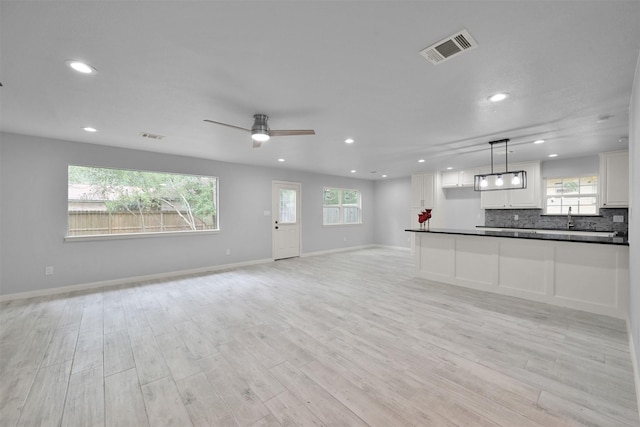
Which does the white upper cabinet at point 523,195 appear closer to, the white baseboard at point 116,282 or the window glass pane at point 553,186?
the window glass pane at point 553,186

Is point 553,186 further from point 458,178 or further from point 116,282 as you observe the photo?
point 116,282

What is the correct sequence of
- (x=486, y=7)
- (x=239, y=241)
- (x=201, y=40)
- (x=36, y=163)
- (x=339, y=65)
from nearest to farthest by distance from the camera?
(x=486, y=7) < (x=201, y=40) < (x=339, y=65) < (x=36, y=163) < (x=239, y=241)

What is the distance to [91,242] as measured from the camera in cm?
453

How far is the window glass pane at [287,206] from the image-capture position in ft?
23.5

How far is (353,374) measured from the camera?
212cm

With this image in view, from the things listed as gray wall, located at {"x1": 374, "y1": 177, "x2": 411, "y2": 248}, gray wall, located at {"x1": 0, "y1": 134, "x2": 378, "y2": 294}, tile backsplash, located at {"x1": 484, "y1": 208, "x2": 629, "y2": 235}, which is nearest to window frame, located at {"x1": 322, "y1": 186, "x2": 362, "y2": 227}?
gray wall, located at {"x1": 374, "y1": 177, "x2": 411, "y2": 248}

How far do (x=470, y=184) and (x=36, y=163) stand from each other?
8817mm

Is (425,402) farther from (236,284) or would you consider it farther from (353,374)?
(236,284)

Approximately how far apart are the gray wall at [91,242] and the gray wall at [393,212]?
4.00 m

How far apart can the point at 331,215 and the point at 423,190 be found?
2877 mm

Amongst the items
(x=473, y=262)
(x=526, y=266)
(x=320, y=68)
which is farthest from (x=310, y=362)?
(x=526, y=266)

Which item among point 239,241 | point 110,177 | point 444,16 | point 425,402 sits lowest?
point 425,402

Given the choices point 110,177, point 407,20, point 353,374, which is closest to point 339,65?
point 407,20

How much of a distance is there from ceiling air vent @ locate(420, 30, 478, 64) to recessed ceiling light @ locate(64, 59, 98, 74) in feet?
8.49
